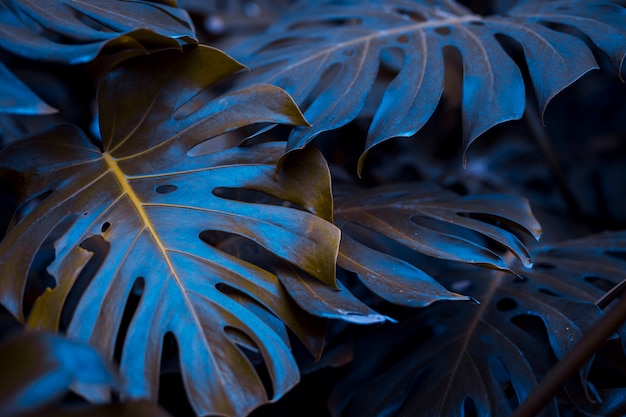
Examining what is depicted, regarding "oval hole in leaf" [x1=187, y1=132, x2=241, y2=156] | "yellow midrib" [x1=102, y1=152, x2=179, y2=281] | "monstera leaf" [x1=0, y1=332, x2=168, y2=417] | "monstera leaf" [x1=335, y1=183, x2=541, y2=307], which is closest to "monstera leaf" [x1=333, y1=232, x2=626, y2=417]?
"monstera leaf" [x1=335, y1=183, x2=541, y2=307]

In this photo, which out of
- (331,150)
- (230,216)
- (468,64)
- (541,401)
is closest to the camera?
(541,401)

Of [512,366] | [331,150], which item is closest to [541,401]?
[512,366]

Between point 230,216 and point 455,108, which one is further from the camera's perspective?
point 455,108

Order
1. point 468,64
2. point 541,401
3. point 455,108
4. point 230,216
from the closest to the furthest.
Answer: point 541,401
point 230,216
point 468,64
point 455,108

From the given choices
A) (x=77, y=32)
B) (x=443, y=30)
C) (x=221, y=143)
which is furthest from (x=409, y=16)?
(x=77, y=32)

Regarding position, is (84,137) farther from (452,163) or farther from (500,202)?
(452,163)

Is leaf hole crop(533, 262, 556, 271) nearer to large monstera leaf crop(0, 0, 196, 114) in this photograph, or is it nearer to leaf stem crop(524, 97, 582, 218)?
leaf stem crop(524, 97, 582, 218)

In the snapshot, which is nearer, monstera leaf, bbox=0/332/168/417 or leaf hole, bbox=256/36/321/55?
monstera leaf, bbox=0/332/168/417
